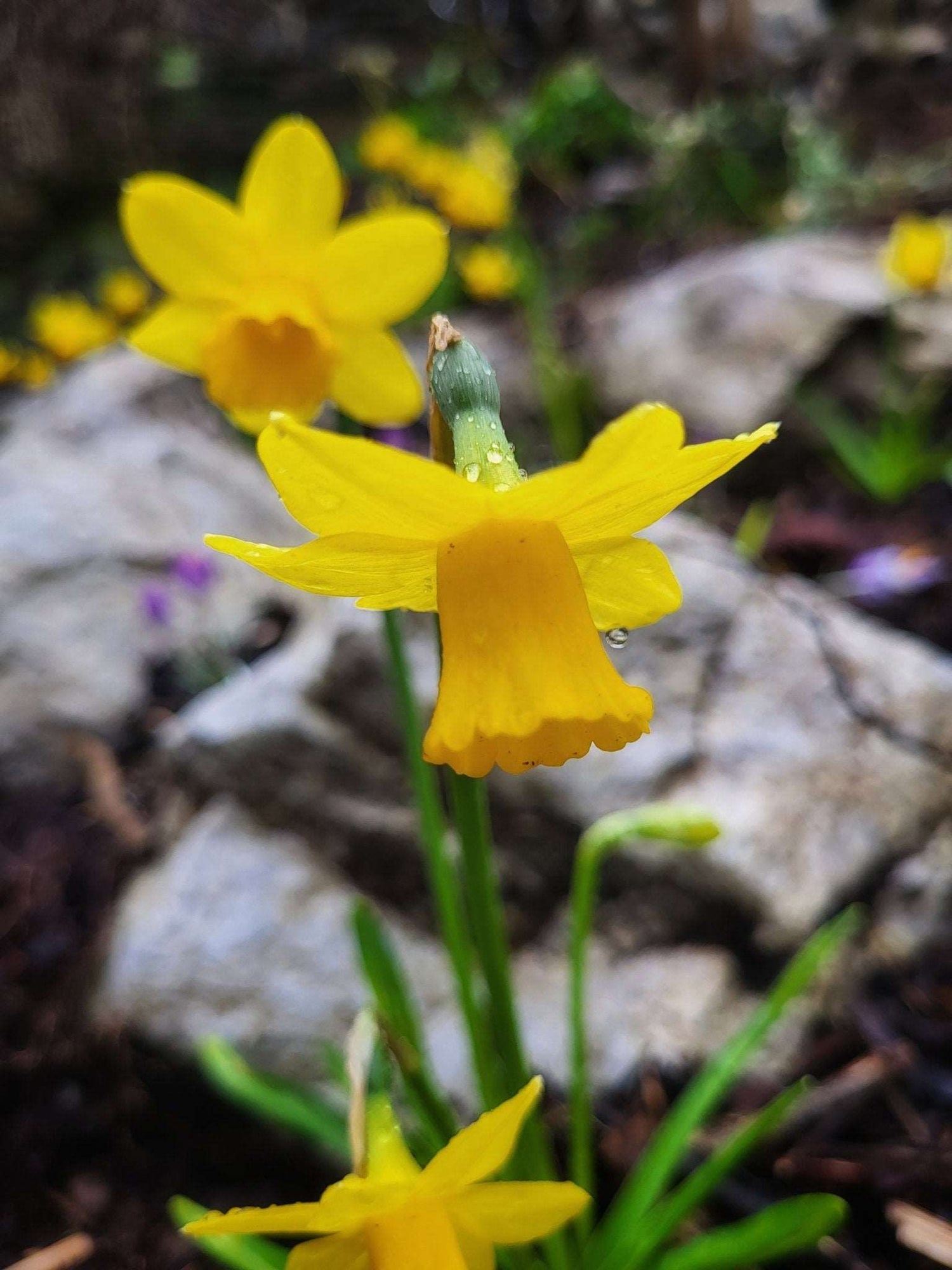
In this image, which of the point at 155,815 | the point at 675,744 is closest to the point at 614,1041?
the point at 675,744

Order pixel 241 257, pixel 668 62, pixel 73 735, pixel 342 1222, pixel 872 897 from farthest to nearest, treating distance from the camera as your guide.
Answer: pixel 668 62, pixel 73 735, pixel 872 897, pixel 241 257, pixel 342 1222

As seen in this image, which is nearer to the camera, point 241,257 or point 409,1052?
point 409,1052

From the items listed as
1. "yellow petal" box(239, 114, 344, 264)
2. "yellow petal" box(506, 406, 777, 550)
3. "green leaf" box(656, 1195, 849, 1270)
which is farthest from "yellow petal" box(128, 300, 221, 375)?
"green leaf" box(656, 1195, 849, 1270)

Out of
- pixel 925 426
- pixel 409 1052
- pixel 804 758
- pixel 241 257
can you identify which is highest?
pixel 241 257

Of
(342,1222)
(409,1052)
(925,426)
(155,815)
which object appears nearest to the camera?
(342,1222)

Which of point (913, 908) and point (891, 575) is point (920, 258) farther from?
point (913, 908)

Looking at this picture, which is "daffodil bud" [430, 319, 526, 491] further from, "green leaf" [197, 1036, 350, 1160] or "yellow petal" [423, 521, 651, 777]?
"green leaf" [197, 1036, 350, 1160]

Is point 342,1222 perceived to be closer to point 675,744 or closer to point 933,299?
point 675,744
